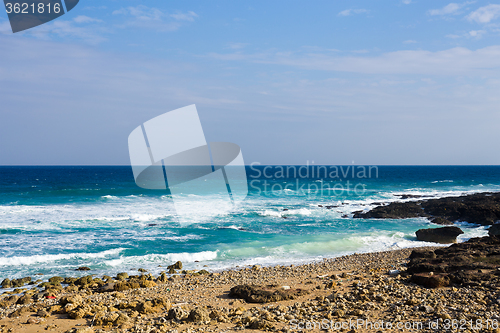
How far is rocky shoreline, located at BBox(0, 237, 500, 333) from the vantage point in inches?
204

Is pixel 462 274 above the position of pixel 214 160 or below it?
below

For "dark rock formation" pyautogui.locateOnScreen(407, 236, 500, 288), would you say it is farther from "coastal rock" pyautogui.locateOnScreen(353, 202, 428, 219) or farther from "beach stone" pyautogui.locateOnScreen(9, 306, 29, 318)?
"coastal rock" pyautogui.locateOnScreen(353, 202, 428, 219)

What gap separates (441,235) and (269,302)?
37.0 ft

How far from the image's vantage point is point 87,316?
6082mm

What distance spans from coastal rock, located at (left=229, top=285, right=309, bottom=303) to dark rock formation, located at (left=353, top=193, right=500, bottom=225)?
16.6 metres

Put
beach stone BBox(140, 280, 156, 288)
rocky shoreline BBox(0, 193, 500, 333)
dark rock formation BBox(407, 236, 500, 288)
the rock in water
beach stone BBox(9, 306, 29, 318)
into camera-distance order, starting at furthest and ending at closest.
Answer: the rock in water, beach stone BBox(140, 280, 156, 288), dark rock formation BBox(407, 236, 500, 288), beach stone BBox(9, 306, 29, 318), rocky shoreline BBox(0, 193, 500, 333)

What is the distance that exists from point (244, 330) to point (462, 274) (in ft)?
15.4

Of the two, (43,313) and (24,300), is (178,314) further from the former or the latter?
(24,300)

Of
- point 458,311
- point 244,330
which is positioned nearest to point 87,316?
point 244,330

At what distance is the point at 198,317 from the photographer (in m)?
5.49

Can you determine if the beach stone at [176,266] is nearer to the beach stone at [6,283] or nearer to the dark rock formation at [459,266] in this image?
the beach stone at [6,283]

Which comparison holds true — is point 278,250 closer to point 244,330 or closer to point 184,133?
point 184,133

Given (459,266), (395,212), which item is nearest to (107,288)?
(459,266)

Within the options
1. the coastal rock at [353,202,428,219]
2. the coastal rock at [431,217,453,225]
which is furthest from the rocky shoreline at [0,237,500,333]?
the coastal rock at [353,202,428,219]
